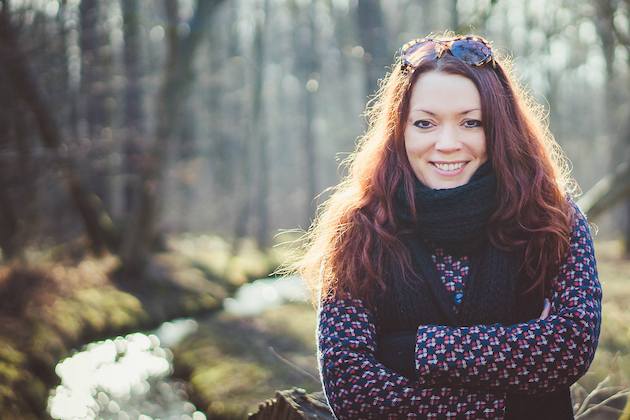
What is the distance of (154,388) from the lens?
5.69 metres

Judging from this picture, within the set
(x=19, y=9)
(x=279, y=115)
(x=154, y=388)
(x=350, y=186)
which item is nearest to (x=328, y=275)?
(x=350, y=186)

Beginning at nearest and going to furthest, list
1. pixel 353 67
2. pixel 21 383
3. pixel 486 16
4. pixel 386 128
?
pixel 386 128, pixel 486 16, pixel 21 383, pixel 353 67

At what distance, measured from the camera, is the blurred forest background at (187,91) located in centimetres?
714

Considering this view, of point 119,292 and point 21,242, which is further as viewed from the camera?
point 119,292

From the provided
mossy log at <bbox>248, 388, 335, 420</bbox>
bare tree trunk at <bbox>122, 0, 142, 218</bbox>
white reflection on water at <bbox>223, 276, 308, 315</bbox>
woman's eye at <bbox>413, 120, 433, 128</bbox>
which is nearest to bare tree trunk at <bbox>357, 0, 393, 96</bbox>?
white reflection on water at <bbox>223, 276, 308, 315</bbox>

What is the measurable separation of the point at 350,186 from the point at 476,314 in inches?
28.8

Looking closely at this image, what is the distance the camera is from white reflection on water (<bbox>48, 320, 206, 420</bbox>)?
197 inches

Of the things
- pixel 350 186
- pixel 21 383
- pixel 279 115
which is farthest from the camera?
pixel 279 115

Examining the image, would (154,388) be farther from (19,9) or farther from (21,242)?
(19,9)

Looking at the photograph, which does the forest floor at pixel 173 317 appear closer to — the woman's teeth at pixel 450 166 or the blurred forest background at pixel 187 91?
the blurred forest background at pixel 187 91

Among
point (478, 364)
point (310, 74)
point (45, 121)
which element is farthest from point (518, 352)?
point (310, 74)

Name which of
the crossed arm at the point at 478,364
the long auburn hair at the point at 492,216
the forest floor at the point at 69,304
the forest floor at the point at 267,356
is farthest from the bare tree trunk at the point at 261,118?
the crossed arm at the point at 478,364

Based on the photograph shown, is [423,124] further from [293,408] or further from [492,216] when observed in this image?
[293,408]

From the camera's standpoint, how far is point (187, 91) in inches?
365
